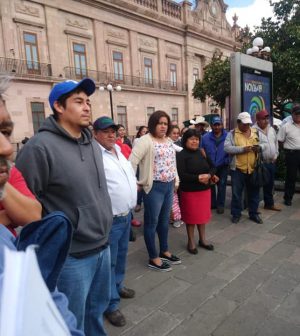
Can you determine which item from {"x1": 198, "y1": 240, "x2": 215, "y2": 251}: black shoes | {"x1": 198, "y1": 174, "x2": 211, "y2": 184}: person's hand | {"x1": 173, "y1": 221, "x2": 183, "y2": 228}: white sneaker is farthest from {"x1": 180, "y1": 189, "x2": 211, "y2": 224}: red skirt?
{"x1": 173, "y1": 221, "x2": 183, "y2": 228}: white sneaker

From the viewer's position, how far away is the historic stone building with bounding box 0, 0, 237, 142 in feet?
63.2

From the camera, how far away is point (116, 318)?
251cm

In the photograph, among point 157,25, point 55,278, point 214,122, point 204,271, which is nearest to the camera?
point 55,278

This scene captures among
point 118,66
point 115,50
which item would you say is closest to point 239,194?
point 118,66

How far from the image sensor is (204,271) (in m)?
3.33

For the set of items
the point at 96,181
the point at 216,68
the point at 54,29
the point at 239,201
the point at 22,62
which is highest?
the point at 54,29

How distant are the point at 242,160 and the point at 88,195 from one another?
3.73 metres

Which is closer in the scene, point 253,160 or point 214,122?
point 253,160

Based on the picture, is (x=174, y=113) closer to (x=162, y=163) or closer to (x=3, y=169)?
(x=162, y=163)

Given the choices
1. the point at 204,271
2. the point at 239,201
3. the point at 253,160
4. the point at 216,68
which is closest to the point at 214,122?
the point at 253,160

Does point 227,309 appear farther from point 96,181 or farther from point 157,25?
point 157,25

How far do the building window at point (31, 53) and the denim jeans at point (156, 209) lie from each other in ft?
63.8

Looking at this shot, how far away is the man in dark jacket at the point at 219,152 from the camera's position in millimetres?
5551

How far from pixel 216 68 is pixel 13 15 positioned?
13.9m
